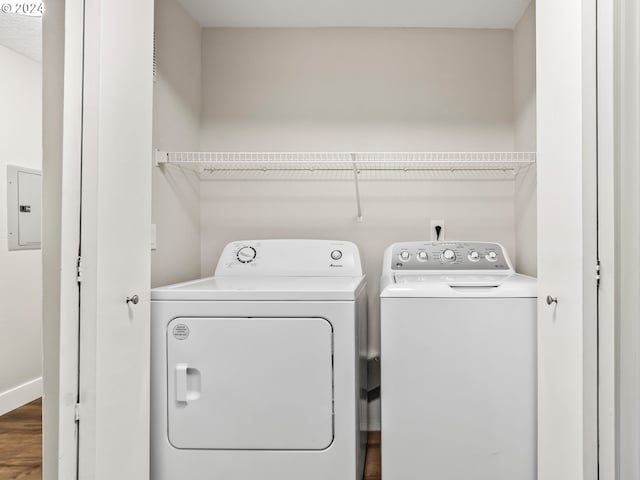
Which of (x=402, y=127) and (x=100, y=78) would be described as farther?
(x=402, y=127)

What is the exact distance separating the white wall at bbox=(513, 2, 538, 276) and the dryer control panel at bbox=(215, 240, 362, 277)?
82 cm

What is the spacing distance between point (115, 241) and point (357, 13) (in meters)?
1.68

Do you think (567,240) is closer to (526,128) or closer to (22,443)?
(526,128)

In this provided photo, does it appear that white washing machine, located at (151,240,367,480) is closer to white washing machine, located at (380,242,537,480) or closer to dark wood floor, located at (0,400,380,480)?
white washing machine, located at (380,242,537,480)

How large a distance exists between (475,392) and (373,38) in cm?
183

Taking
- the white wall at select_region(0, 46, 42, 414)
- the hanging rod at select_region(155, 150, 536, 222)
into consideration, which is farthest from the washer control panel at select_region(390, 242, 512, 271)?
the white wall at select_region(0, 46, 42, 414)

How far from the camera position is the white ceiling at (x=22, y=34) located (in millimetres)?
1142

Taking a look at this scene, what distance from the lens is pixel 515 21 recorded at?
7.84ft

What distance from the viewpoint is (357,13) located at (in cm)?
234

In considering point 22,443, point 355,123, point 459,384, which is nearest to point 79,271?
point 22,443

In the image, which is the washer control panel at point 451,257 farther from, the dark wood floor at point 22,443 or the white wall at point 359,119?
the dark wood floor at point 22,443

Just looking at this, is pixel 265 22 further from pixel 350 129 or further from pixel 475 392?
pixel 475 392

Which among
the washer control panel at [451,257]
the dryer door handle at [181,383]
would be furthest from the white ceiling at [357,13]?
the dryer door handle at [181,383]

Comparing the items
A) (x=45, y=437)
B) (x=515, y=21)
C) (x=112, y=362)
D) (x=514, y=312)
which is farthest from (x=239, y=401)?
(x=515, y=21)
